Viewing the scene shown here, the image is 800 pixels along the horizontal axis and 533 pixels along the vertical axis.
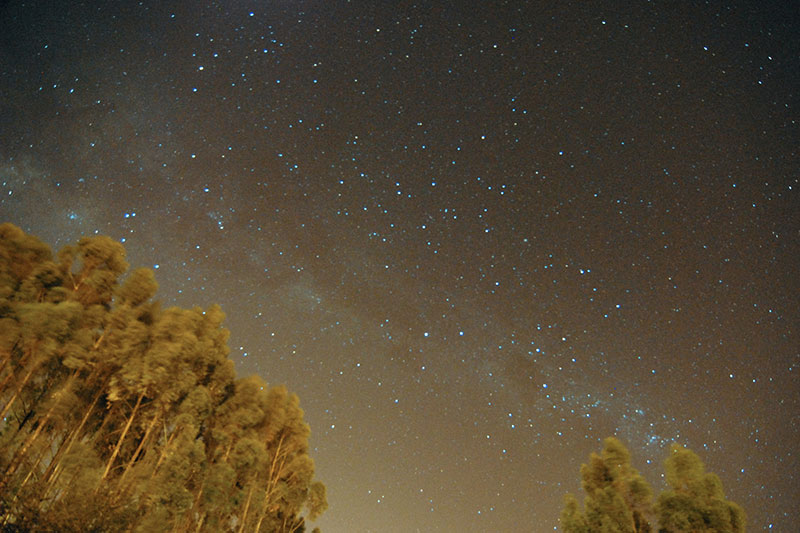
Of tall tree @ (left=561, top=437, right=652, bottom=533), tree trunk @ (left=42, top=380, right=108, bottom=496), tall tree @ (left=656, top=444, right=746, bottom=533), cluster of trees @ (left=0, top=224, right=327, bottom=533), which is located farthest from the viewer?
tall tree @ (left=561, top=437, right=652, bottom=533)

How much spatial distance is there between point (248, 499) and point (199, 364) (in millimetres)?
5564

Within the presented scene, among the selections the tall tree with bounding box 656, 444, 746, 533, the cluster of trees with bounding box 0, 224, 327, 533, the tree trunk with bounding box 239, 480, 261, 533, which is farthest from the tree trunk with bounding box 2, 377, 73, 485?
the tall tree with bounding box 656, 444, 746, 533

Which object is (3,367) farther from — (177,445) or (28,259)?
(177,445)

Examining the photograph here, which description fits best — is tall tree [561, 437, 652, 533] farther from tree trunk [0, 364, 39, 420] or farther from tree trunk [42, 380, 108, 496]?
tree trunk [0, 364, 39, 420]

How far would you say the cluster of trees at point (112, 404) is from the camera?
1092 cm

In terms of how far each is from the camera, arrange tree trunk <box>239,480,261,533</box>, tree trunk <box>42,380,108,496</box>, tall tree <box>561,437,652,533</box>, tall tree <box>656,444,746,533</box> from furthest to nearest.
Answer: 1. tree trunk <box>239,480,261,533</box>
2. tall tree <box>561,437,652,533</box>
3. tall tree <box>656,444,746,533</box>
4. tree trunk <box>42,380,108,496</box>

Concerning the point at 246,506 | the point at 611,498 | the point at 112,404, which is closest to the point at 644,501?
the point at 611,498

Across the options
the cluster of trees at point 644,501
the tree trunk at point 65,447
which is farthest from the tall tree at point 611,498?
the tree trunk at point 65,447

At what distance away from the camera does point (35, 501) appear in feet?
30.7

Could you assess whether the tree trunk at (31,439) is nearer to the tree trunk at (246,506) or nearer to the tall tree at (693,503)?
the tree trunk at (246,506)

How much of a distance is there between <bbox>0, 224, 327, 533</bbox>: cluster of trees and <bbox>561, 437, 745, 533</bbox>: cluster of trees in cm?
1199

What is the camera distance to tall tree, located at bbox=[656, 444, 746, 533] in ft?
39.8

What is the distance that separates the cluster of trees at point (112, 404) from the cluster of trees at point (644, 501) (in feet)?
39.3

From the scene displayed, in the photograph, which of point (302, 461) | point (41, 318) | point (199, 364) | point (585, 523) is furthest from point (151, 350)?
point (585, 523)
